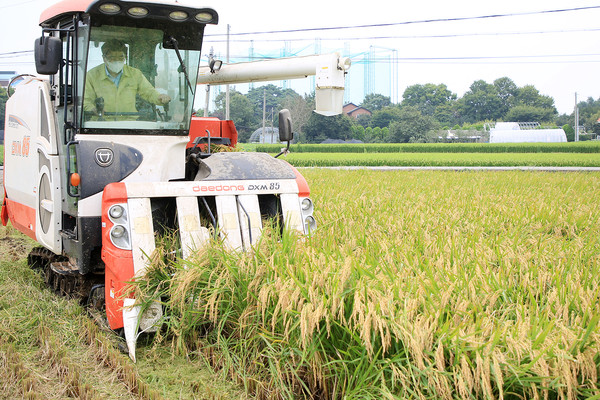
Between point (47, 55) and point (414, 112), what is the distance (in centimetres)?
5199

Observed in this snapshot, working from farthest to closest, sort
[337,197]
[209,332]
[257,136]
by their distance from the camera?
[257,136], [337,197], [209,332]

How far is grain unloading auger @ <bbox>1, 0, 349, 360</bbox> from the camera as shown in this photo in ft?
14.6

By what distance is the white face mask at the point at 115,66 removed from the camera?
490 centimetres

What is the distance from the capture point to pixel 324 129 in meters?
57.1

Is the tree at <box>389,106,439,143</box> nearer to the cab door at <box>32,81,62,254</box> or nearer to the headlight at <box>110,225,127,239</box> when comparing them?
the cab door at <box>32,81,62,254</box>

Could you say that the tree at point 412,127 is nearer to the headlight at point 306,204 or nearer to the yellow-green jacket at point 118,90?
the headlight at point 306,204

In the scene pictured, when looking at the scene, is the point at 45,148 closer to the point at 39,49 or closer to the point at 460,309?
the point at 39,49

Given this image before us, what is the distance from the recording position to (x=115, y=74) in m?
4.94

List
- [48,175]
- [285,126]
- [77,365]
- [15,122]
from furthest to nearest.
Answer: [15,122] < [285,126] < [48,175] < [77,365]

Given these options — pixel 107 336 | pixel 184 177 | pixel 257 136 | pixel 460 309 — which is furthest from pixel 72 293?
pixel 257 136

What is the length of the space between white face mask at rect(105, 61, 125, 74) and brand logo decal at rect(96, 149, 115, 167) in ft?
2.25

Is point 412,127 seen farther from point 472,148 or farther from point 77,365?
point 77,365

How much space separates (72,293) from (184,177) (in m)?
1.53

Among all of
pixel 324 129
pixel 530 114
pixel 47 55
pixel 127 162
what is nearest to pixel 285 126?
pixel 127 162
